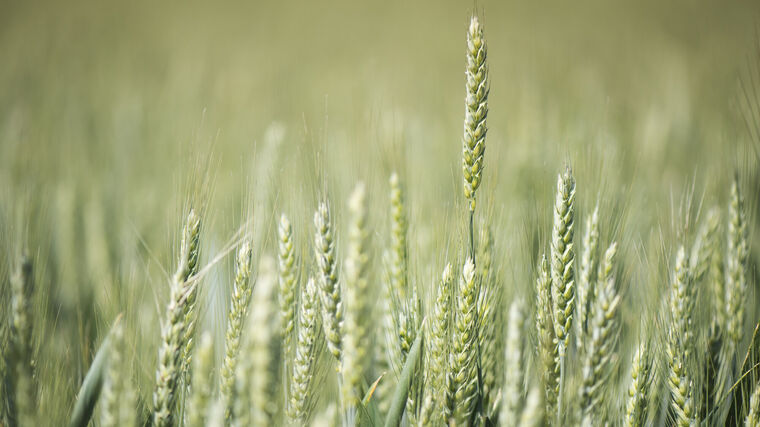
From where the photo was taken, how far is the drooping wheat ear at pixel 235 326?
67cm

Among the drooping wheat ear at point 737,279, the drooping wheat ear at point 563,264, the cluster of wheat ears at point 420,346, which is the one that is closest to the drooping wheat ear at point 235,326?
the cluster of wheat ears at point 420,346

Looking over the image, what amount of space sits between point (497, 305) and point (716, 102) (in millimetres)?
2107

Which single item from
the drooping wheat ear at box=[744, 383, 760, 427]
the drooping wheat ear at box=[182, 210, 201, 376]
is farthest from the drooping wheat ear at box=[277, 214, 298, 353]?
the drooping wheat ear at box=[744, 383, 760, 427]

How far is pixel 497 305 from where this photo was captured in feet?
3.06

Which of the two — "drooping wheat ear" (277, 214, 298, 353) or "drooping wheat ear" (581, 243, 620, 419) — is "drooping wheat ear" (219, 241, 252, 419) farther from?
"drooping wheat ear" (581, 243, 620, 419)

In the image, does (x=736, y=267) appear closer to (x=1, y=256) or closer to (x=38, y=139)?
(x=1, y=256)

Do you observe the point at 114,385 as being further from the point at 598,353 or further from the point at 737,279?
the point at 737,279

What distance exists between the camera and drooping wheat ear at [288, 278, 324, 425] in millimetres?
686

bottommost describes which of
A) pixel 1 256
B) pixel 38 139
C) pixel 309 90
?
pixel 1 256

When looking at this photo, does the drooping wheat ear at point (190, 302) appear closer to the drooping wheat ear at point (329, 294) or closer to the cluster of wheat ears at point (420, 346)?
the cluster of wheat ears at point (420, 346)

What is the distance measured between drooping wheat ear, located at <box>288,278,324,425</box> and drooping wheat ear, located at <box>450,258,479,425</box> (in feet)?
0.73

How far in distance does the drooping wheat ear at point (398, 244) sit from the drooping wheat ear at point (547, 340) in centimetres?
24

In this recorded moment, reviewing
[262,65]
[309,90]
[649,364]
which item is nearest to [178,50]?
[262,65]

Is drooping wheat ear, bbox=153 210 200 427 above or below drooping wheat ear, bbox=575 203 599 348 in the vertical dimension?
below
